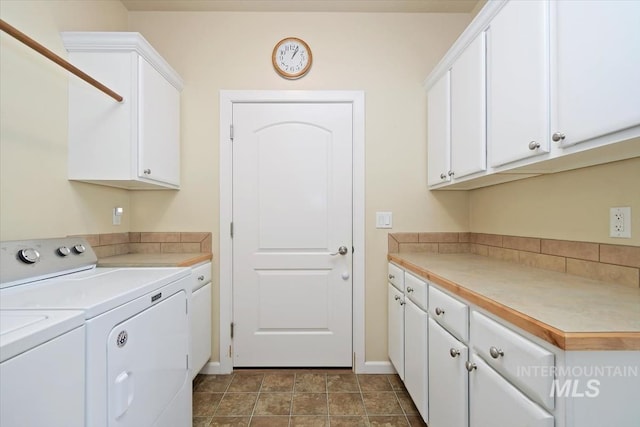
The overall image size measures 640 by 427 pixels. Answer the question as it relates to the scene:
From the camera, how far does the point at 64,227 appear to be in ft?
5.20

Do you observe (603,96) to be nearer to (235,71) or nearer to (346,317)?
(346,317)

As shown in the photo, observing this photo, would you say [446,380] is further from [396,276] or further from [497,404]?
[396,276]

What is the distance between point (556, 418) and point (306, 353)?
172cm

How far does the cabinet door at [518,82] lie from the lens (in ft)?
3.49

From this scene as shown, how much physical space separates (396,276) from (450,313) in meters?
0.77

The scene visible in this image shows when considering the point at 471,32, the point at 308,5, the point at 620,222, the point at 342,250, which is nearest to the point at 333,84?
the point at 308,5

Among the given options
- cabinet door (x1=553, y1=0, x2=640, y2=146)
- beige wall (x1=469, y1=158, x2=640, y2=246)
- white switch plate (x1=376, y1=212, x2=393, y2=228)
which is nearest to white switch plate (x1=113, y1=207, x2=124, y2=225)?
white switch plate (x1=376, y1=212, x2=393, y2=228)

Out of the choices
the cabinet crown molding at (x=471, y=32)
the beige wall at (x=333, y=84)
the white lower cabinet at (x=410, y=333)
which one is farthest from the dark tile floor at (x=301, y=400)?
the cabinet crown molding at (x=471, y=32)

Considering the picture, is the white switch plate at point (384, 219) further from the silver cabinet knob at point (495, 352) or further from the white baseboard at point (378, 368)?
the silver cabinet knob at point (495, 352)

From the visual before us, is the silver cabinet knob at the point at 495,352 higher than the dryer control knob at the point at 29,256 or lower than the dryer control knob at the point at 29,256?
lower

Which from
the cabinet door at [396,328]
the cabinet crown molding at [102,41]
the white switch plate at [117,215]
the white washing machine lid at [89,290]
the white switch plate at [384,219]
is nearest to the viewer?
the white washing machine lid at [89,290]

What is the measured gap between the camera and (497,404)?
2.89 feet

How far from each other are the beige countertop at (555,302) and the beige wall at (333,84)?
877 millimetres

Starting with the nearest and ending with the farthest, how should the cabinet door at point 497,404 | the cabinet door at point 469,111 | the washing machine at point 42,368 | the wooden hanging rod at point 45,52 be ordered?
1. the washing machine at point 42,368
2. the cabinet door at point 497,404
3. the wooden hanging rod at point 45,52
4. the cabinet door at point 469,111
